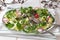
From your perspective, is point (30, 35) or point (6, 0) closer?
point (30, 35)

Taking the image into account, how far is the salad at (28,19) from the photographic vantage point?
2.89ft

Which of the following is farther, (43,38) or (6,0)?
(6,0)

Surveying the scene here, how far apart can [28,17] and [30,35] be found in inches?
3.9

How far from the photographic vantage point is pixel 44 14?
3.03ft

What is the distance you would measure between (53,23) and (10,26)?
236 millimetres

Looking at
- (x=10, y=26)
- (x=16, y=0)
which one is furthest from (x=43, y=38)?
(x=16, y=0)

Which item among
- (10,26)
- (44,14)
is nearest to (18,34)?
(10,26)

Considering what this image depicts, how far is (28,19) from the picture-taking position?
90 cm

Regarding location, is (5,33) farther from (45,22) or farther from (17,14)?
(45,22)

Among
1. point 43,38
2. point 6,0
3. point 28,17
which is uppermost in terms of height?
point 6,0

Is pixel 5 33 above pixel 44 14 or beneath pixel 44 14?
beneath

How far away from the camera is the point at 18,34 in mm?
887

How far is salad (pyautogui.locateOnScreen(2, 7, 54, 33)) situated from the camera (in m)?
0.88

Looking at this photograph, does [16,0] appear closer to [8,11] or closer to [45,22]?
[8,11]
